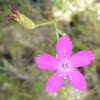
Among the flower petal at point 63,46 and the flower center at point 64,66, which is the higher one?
the flower petal at point 63,46

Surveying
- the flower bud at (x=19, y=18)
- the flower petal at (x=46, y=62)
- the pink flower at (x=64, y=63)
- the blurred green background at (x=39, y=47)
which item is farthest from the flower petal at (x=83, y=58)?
the blurred green background at (x=39, y=47)

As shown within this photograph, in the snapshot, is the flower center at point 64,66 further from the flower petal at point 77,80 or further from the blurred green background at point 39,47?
the blurred green background at point 39,47

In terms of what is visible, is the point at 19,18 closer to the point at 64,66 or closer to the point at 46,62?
the point at 46,62

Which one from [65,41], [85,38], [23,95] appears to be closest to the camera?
[65,41]

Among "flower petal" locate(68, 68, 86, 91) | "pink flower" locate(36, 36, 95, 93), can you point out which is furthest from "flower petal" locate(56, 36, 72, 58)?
"flower petal" locate(68, 68, 86, 91)

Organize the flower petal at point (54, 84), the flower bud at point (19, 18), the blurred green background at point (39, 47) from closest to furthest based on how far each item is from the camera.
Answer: the flower bud at point (19, 18)
the flower petal at point (54, 84)
the blurred green background at point (39, 47)

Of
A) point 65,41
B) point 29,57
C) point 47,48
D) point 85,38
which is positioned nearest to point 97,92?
point 85,38

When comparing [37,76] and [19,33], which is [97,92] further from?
[19,33]

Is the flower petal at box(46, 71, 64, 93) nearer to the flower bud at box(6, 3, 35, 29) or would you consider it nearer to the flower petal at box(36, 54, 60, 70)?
the flower petal at box(36, 54, 60, 70)
